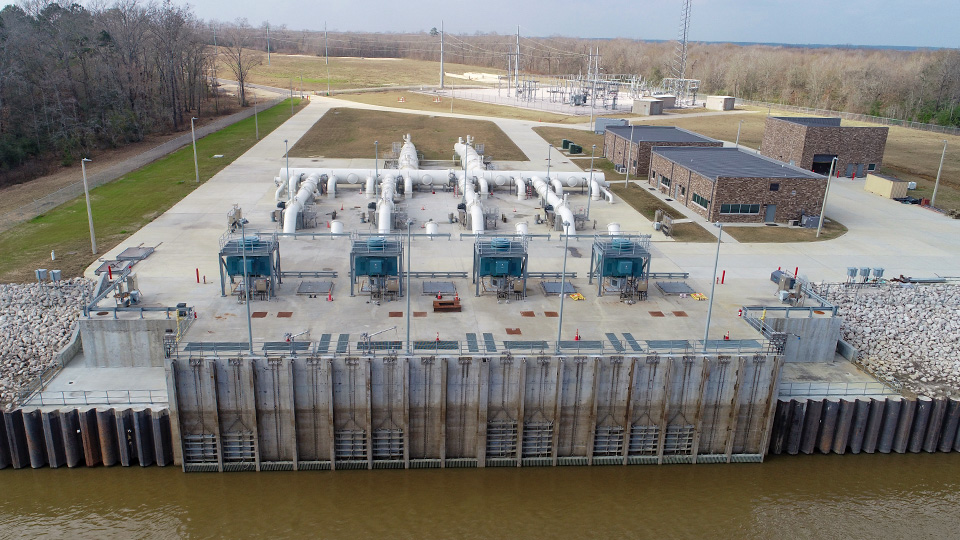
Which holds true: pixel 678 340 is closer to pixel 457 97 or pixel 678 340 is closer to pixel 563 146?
pixel 563 146

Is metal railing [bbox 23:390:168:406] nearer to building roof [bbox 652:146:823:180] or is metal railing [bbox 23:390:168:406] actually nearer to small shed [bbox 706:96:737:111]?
building roof [bbox 652:146:823:180]

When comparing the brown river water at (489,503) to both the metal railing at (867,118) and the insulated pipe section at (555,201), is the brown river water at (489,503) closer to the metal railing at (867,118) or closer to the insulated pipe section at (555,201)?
the insulated pipe section at (555,201)

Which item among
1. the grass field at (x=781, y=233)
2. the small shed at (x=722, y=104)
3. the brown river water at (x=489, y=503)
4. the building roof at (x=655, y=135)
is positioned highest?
the small shed at (x=722, y=104)

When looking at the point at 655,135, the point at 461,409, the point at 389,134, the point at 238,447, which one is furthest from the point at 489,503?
the point at 389,134

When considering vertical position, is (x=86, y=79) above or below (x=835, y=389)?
above

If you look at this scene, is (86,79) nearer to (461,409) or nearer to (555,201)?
(555,201)

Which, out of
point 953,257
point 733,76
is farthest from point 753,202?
point 733,76

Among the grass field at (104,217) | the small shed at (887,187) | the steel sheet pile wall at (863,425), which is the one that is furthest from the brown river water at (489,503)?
the small shed at (887,187)
